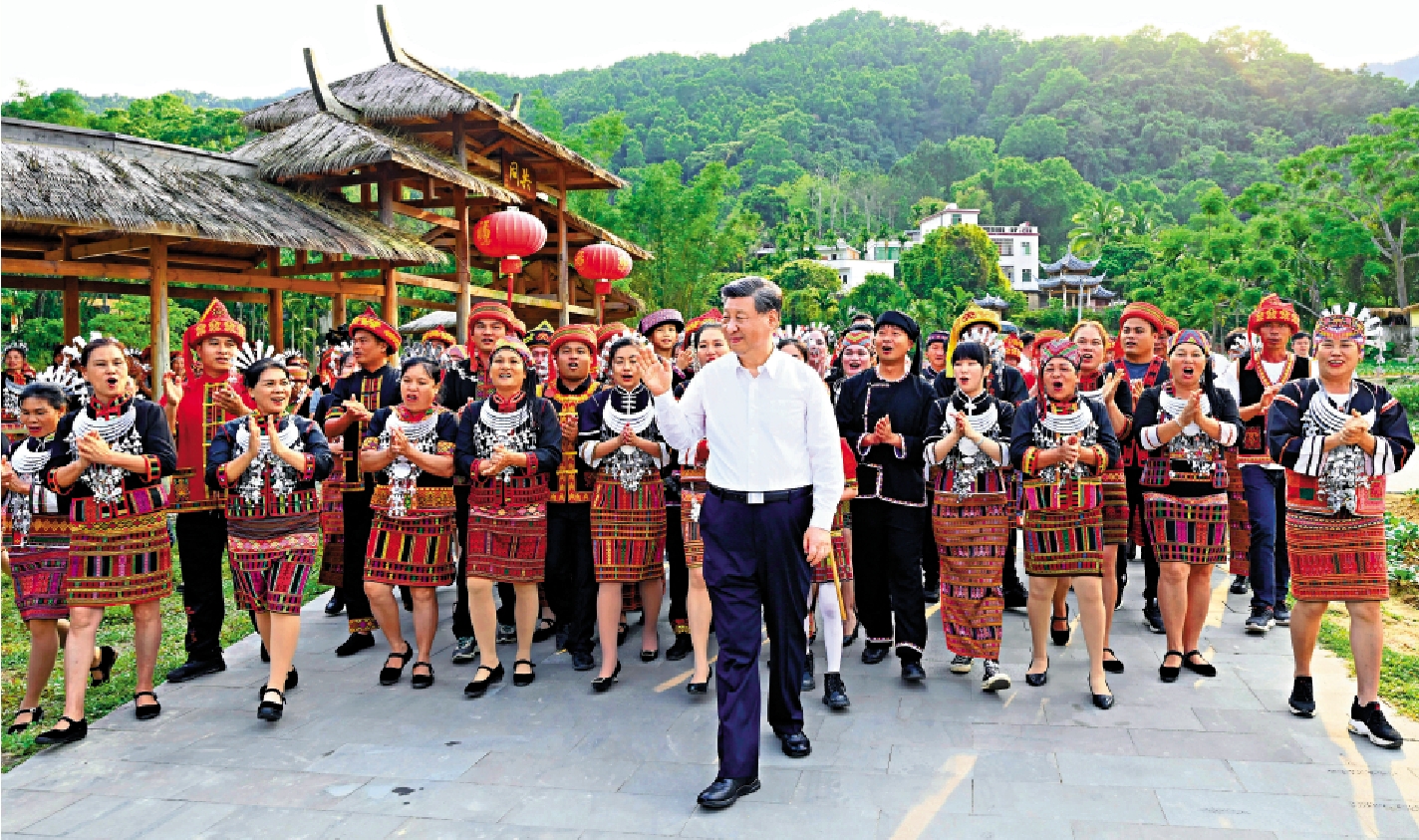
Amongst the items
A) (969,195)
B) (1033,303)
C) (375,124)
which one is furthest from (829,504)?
(969,195)

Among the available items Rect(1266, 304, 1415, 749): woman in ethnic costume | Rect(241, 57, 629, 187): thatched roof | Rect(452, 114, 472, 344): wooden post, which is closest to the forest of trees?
Rect(241, 57, 629, 187): thatched roof

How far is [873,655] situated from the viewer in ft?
16.6

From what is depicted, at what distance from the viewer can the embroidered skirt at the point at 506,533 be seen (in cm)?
473

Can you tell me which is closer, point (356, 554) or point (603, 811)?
point (603, 811)

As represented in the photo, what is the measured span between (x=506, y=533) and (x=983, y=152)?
9997 centimetres

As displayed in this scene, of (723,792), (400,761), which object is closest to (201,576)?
(400,761)

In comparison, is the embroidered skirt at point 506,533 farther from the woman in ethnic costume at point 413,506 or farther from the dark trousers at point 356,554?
the dark trousers at point 356,554

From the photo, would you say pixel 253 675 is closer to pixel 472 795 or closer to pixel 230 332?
pixel 230 332

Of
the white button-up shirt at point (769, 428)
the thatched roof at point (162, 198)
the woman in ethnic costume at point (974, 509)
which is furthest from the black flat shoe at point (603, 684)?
the thatched roof at point (162, 198)

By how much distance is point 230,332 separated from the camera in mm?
4836

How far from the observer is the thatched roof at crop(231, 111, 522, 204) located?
11.2m

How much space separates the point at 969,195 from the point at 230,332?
86982 mm

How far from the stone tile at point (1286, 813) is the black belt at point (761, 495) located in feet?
5.42

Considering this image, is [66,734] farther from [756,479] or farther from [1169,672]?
[1169,672]
